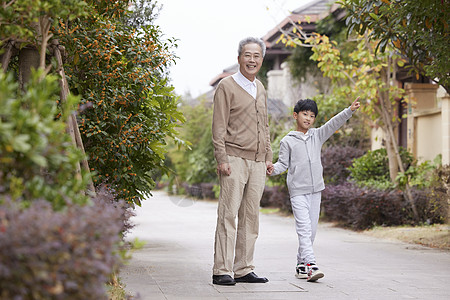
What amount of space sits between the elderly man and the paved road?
30cm

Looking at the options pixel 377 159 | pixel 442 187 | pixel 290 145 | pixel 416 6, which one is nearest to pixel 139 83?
pixel 290 145

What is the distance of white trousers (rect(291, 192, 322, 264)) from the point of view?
6.89 m

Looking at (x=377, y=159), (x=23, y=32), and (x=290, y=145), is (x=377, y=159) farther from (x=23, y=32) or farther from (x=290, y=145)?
(x=23, y=32)

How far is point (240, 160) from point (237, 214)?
0.52m

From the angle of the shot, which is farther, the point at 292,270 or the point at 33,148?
the point at 292,270

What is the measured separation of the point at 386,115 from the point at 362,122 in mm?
6771

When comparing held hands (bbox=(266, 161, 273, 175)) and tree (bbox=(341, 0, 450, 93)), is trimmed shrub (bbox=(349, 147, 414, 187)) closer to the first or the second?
tree (bbox=(341, 0, 450, 93))

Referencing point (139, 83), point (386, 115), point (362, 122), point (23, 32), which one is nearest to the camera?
point (23, 32)

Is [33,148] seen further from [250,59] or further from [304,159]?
[304,159]

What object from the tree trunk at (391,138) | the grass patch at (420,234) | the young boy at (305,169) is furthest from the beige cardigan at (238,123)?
the tree trunk at (391,138)

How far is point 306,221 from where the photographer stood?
277 inches

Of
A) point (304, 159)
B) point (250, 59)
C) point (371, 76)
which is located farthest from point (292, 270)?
point (371, 76)

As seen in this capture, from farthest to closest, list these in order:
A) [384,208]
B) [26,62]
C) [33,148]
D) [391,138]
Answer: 1. [391,138]
2. [384,208]
3. [26,62]
4. [33,148]

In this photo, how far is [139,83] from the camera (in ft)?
23.4
